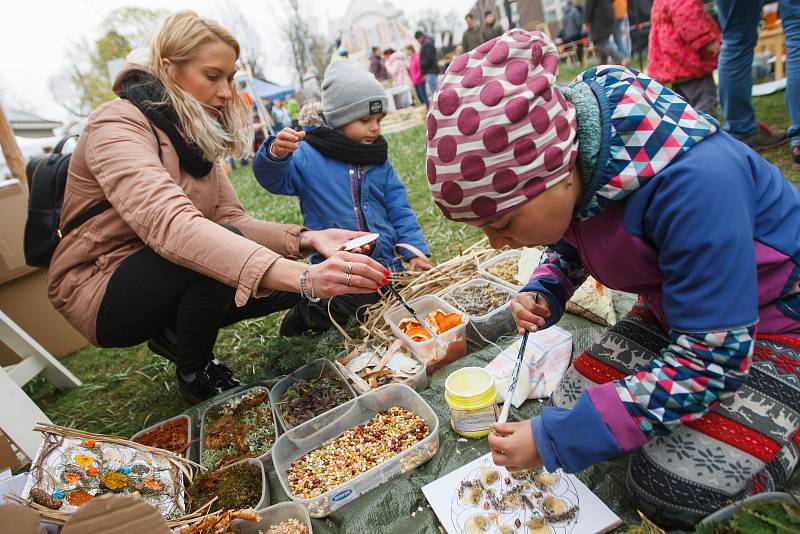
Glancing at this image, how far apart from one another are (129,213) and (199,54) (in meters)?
0.71

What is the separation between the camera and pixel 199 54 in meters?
1.89

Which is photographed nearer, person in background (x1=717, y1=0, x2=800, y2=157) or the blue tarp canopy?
person in background (x1=717, y1=0, x2=800, y2=157)

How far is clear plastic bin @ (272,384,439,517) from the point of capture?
4.63 feet

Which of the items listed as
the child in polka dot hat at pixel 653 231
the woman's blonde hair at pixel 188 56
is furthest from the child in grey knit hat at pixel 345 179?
the child in polka dot hat at pixel 653 231

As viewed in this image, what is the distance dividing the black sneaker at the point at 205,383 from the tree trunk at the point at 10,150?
2.73m

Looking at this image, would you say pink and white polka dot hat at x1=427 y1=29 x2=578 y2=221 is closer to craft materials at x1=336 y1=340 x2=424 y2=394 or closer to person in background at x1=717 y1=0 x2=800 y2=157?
craft materials at x1=336 y1=340 x2=424 y2=394

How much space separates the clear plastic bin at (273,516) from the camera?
1.33m

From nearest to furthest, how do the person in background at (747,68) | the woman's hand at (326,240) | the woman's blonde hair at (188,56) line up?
the woman's blonde hair at (188,56) < the woman's hand at (326,240) < the person in background at (747,68)

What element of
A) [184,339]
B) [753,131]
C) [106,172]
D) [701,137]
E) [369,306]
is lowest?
[753,131]

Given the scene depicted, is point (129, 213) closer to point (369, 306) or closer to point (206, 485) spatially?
point (206, 485)

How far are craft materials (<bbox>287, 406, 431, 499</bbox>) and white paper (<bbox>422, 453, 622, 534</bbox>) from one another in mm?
194

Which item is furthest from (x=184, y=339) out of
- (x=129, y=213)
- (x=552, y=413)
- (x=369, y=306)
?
(x=552, y=413)

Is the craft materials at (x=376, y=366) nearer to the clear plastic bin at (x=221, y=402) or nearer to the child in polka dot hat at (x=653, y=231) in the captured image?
the clear plastic bin at (x=221, y=402)

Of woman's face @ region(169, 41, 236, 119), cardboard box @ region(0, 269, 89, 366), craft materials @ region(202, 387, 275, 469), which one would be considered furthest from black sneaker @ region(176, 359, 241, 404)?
cardboard box @ region(0, 269, 89, 366)
